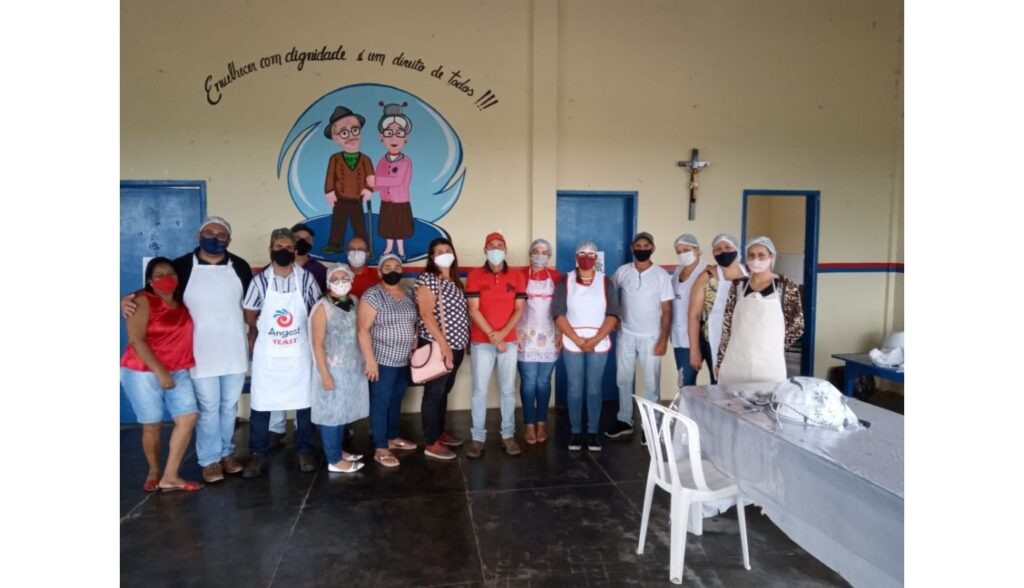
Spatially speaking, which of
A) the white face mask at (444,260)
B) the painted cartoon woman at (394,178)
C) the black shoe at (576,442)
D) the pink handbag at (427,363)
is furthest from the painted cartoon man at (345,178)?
the black shoe at (576,442)

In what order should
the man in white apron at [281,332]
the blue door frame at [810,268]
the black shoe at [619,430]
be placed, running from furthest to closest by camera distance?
the blue door frame at [810,268] < the black shoe at [619,430] < the man in white apron at [281,332]

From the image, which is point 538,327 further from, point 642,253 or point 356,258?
point 356,258

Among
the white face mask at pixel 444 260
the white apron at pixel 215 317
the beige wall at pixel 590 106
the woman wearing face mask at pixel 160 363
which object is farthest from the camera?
the beige wall at pixel 590 106

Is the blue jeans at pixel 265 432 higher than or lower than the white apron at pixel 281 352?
lower

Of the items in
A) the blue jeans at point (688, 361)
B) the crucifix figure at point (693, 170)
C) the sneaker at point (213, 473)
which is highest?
the crucifix figure at point (693, 170)

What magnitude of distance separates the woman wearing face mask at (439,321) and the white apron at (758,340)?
170 cm

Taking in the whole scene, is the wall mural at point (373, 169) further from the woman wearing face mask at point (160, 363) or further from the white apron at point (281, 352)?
the woman wearing face mask at point (160, 363)

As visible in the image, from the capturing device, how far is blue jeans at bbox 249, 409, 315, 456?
11.7 ft

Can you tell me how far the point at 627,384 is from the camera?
4133 mm

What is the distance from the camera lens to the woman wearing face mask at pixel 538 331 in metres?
3.90

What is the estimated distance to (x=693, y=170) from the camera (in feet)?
16.9

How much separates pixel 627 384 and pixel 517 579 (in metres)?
1.97

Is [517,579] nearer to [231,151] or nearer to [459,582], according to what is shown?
[459,582]

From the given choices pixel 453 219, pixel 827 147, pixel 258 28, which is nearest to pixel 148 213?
pixel 258 28
